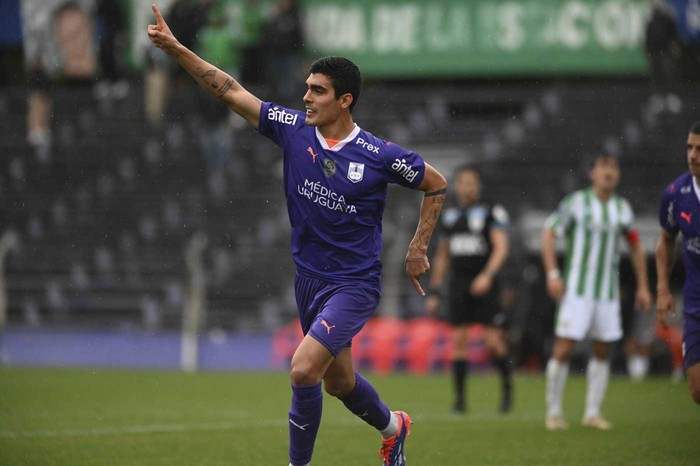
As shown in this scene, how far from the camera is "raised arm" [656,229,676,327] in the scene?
840 centimetres

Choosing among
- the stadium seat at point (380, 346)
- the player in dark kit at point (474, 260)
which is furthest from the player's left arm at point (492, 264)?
the stadium seat at point (380, 346)

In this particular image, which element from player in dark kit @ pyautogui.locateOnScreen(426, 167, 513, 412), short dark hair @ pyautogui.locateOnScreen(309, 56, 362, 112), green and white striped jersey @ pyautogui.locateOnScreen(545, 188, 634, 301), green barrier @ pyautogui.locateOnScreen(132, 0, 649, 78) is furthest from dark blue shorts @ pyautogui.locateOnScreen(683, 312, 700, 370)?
green barrier @ pyautogui.locateOnScreen(132, 0, 649, 78)

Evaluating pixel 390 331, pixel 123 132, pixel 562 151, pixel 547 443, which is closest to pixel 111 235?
pixel 123 132

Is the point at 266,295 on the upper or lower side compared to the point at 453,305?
lower

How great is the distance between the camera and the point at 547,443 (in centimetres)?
925

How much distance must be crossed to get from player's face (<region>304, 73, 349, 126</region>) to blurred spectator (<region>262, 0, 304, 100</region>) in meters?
16.2

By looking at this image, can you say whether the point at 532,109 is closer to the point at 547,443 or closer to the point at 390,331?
the point at 390,331

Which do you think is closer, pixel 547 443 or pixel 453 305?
pixel 547 443

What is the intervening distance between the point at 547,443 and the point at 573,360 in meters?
9.57

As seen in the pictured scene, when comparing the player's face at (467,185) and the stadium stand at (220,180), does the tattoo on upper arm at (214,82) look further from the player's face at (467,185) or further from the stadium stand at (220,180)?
the stadium stand at (220,180)

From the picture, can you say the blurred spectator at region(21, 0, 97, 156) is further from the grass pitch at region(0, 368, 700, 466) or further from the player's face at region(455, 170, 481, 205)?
the player's face at region(455, 170, 481, 205)

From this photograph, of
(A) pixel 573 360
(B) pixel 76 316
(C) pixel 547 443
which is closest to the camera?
(C) pixel 547 443

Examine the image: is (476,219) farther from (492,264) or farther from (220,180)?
(220,180)

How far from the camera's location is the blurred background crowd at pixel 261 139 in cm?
2166
